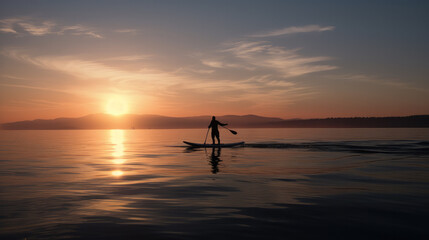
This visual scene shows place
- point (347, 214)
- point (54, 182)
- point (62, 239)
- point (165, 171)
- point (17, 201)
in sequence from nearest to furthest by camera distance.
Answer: point (62, 239) → point (347, 214) → point (17, 201) → point (54, 182) → point (165, 171)

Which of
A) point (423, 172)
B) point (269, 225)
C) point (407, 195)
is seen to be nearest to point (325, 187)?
point (407, 195)

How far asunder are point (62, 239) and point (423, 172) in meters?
15.0

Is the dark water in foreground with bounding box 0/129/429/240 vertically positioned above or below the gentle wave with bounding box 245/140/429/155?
below

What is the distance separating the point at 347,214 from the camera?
789 cm

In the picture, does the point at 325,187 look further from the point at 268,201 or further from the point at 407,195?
the point at 268,201

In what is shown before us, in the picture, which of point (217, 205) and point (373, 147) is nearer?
point (217, 205)

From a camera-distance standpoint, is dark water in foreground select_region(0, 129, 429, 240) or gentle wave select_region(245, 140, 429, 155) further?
gentle wave select_region(245, 140, 429, 155)

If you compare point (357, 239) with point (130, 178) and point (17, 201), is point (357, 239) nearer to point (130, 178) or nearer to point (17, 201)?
point (17, 201)

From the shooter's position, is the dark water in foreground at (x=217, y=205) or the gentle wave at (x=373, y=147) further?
the gentle wave at (x=373, y=147)

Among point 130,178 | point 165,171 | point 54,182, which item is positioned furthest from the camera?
point 165,171

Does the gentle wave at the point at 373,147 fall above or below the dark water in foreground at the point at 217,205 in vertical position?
above

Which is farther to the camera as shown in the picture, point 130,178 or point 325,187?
point 130,178

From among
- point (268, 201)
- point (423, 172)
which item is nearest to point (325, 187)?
point (268, 201)

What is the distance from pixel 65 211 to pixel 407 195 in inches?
385
